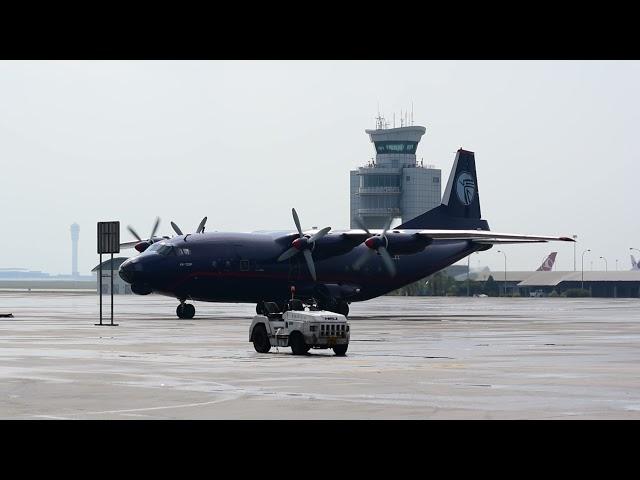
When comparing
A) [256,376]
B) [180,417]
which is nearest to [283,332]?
[256,376]

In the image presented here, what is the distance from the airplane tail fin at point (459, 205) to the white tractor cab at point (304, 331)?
4099 centimetres

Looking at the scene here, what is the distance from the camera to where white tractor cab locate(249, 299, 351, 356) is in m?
36.2

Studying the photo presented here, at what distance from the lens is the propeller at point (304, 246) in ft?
222

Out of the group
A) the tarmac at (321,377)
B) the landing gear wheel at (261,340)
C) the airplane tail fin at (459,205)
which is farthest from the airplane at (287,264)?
the landing gear wheel at (261,340)

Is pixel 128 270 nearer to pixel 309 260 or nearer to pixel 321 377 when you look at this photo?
pixel 309 260

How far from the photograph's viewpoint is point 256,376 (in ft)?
94.9

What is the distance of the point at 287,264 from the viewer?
68.2m

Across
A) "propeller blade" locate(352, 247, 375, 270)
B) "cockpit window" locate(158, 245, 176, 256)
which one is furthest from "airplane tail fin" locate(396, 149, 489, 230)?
"cockpit window" locate(158, 245, 176, 256)

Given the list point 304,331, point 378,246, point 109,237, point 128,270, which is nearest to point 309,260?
point 378,246

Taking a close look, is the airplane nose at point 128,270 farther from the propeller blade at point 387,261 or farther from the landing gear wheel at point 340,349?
the landing gear wheel at point 340,349

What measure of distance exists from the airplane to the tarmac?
49.2 feet

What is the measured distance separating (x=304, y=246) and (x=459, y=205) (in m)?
18.1
